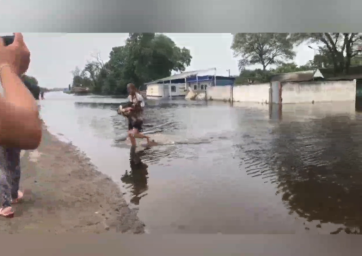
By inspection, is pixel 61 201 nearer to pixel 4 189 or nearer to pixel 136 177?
pixel 4 189

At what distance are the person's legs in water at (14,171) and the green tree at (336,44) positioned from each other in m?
2.62

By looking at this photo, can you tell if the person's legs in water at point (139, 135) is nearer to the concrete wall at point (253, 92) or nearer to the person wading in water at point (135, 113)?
the person wading in water at point (135, 113)

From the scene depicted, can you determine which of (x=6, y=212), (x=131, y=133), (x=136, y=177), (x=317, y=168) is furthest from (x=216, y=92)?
(x=6, y=212)

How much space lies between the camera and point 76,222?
2.90m

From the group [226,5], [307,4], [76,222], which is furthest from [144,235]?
[307,4]

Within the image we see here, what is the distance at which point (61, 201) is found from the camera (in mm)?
3125

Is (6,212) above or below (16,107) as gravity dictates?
below

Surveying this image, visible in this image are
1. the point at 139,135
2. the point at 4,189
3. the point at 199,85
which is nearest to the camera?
the point at 4,189

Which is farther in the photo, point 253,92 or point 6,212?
point 253,92

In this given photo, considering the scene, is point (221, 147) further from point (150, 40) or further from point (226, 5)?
point (226, 5)

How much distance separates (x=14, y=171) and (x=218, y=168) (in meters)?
2.29

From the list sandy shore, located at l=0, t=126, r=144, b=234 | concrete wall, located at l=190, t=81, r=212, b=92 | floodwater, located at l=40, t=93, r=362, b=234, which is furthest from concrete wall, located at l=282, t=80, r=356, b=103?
sandy shore, located at l=0, t=126, r=144, b=234

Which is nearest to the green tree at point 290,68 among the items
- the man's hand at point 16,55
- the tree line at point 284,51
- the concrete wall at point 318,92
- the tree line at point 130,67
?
the tree line at point 284,51

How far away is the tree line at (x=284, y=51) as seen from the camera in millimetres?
3248
